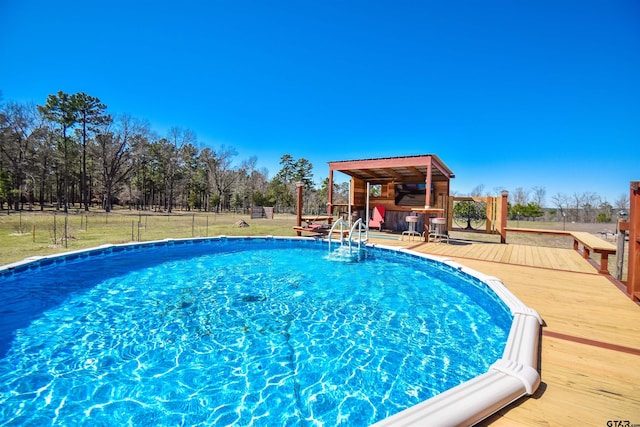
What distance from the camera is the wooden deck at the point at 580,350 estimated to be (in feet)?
5.15

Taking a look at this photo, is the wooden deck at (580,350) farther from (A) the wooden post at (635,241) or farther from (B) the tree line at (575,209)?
(B) the tree line at (575,209)

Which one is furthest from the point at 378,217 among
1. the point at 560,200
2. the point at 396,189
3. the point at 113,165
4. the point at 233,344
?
the point at 560,200

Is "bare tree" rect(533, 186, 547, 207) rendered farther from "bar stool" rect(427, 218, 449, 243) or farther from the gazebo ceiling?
"bar stool" rect(427, 218, 449, 243)

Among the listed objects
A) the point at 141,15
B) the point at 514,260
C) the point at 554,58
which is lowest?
the point at 514,260

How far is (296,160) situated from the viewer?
42.7 metres

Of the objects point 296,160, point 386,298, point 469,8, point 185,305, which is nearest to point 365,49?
point 469,8

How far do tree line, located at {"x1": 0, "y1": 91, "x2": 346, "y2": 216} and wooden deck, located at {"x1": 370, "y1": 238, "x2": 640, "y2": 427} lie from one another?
105 ft

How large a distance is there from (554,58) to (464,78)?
3.92m

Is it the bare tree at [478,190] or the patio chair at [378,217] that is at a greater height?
the bare tree at [478,190]

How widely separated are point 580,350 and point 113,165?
40.1 m

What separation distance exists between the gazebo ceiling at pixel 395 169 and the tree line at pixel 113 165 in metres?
23.5

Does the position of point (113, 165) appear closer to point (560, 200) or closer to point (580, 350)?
point (580, 350)

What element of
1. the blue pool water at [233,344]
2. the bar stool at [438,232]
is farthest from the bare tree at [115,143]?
the bar stool at [438,232]

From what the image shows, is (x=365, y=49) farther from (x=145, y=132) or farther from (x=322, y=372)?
(x=145, y=132)
